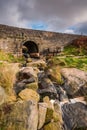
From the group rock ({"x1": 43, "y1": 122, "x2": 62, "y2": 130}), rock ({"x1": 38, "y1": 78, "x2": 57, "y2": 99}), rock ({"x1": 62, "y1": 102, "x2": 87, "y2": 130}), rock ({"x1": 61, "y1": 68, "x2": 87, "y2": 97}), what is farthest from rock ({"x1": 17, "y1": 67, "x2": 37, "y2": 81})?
rock ({"x1": 43, "y1": 122, "x2": 62, "y2": 130})

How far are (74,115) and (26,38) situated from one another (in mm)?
23099

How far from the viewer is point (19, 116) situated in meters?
14.1

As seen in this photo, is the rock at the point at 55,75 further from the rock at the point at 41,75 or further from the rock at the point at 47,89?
the rock at the point at 47,89

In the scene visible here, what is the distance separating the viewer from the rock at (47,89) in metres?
20.2

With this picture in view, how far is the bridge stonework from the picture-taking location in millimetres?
35844

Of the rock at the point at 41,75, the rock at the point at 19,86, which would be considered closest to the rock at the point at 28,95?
the rock at the point at 19,86

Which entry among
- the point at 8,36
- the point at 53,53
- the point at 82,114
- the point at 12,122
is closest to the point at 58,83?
the point at 82,114

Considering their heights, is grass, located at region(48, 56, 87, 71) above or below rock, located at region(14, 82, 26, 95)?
above

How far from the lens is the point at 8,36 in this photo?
3625 cm

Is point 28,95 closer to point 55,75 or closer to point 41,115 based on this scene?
point 41,115

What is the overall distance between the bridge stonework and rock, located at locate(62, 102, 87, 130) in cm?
1946

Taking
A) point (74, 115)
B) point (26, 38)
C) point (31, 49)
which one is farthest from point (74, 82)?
point (31, 49)

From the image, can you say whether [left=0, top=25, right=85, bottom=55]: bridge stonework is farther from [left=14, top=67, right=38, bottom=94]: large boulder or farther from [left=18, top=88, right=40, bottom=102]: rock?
[left=18, top=88, right=40, bottom=102]: rock

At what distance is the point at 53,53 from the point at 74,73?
18.0 meters
